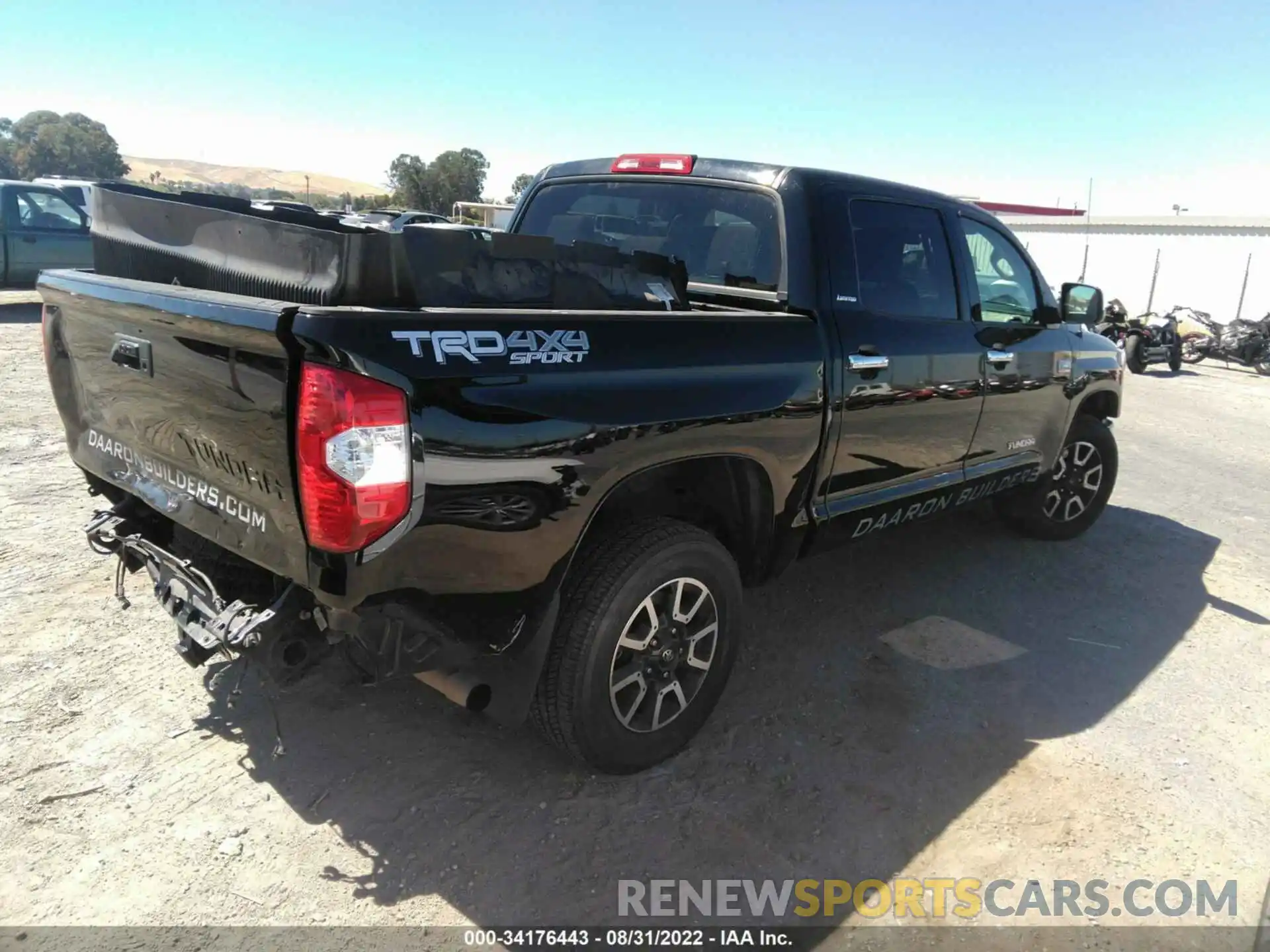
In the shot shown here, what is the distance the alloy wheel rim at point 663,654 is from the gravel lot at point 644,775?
0.79 ft

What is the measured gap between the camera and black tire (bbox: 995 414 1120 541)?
541 cm

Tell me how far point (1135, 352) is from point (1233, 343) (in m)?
2.83

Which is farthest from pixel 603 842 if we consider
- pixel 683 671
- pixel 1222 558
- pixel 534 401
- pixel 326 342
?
pixel 1222 558

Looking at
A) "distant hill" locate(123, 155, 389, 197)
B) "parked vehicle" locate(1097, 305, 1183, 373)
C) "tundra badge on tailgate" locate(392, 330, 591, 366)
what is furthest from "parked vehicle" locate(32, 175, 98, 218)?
"distant hill" locate(123, 155, 389, 197)

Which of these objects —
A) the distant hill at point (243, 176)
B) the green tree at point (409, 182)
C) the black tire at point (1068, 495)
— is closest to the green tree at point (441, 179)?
the green tree at point (409, 182)

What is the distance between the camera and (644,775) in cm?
298

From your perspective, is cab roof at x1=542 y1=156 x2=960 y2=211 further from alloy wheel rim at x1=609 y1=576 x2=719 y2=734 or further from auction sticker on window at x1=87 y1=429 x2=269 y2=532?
auction sticker on window at x1=87 y1=429 x2=269 y2=532

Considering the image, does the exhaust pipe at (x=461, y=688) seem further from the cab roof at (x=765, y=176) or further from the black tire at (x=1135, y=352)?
the black tire at (x=1135, y=352)

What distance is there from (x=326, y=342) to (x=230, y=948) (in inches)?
60.4

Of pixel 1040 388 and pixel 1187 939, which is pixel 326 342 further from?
pixel 1040 388

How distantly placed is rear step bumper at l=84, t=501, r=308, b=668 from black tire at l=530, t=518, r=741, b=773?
0.80m

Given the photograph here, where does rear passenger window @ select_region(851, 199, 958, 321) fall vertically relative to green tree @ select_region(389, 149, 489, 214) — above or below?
below

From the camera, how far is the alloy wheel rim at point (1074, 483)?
5.43 meters

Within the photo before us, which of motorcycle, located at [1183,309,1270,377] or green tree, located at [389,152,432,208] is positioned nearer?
motorcycle, located at [1183,309,1270,377]
